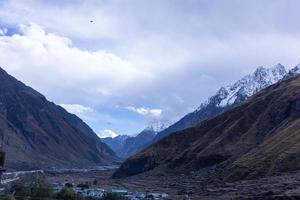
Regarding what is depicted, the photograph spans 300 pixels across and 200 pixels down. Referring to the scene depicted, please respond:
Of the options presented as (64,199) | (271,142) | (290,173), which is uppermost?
(271,142)

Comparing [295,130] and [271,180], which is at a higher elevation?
[295,130]

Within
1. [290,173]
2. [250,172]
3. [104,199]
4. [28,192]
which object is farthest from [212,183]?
[28,192]

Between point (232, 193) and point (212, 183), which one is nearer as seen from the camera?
point (232, 193)

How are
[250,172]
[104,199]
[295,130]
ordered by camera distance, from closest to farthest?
[104,199]
[250,172]
[295,130]

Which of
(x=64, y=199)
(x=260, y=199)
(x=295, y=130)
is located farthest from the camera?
(x=295, y=130)

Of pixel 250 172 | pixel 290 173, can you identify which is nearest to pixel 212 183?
pixel 250 172

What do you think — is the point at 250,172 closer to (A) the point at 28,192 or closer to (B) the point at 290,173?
(B) the point at 290,173

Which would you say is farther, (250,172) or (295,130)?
(295,130)

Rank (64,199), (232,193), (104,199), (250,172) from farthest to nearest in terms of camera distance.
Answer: (250,172) < (232,193) < (104,199) < (64,199)

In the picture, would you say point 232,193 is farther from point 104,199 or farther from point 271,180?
point 104,199
